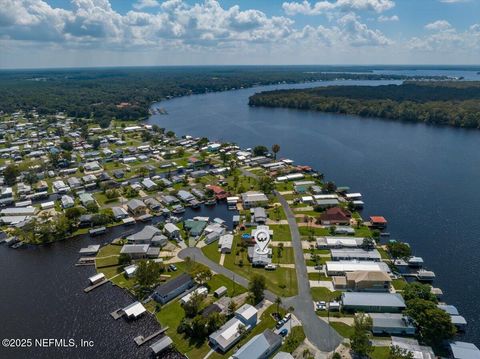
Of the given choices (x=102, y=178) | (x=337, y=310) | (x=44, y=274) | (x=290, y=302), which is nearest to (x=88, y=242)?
(x=44, y=274)

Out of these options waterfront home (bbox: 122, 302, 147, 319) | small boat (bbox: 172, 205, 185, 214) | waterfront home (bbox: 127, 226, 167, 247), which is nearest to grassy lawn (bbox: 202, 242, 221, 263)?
waterfront home (bbox: 127, 226, 167, 247)

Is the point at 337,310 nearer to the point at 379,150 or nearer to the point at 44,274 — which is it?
the point at 44,274

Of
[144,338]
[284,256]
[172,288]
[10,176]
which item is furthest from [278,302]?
[10,176]

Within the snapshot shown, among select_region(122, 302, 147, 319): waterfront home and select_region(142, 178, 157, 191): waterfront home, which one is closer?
select_region(122, 302, 147, 319): waterfront home

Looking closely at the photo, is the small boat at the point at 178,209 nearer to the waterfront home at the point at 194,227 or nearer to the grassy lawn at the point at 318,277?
the waterfront home at the point at 194,227

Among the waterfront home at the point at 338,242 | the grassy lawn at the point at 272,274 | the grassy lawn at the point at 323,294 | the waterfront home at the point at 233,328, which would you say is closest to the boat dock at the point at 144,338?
the waterfront home at the point at 233,328

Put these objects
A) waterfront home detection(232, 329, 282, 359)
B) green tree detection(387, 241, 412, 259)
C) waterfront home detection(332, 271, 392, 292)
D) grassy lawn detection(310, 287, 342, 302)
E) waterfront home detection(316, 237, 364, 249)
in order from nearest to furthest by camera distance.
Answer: waterfront home detection(232, 329, 282, 359), grassy lawn detection(310, 287, 342, 302), waterfront home detection(332, 271, 392, 292), green tree detection(387, 241, 412, 259), waterfront home detection(316, 237, 364, 249)

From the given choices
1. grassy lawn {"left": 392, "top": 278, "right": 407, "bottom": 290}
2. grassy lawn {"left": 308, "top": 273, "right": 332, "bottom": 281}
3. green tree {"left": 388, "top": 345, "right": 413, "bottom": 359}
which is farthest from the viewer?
grassy lawn {"left": 308, "top": 273, "right": 332, "bottom": 281}

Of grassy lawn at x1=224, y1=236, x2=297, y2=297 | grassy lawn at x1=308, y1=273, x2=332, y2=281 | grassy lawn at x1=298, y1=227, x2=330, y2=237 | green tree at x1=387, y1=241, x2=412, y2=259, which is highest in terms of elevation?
green tree at x1=387, y1=241, x2=412, y2=259

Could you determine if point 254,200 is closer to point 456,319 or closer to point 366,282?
point 366,282

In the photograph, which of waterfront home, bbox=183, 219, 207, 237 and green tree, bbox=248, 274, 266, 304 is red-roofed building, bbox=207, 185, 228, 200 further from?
green tree, bbox=248, 274, 266, 304
